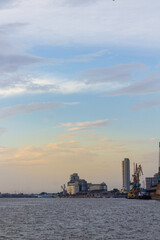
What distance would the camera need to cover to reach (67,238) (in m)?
60.3

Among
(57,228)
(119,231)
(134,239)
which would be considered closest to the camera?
(134,239)

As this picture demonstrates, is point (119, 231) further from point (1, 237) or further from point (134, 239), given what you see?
point (1, 237)

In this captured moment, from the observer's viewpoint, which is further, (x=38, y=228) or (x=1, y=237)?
(x=38, y=228)

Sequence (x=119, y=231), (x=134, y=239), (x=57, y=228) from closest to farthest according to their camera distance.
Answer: (x=134, y=239)
(x=119, y=231)
(x=57, y=228)

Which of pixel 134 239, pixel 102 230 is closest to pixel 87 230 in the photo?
pixel 102 230

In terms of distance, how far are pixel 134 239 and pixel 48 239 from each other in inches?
412

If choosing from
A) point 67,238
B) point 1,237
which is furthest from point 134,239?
point 1,237

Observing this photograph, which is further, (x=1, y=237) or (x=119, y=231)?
(x=119, y=231)

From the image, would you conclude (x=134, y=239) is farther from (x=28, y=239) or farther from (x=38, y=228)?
(x=38, y=228)

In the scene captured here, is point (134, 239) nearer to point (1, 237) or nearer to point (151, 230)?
point (151, 230)

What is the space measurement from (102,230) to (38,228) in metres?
10.4

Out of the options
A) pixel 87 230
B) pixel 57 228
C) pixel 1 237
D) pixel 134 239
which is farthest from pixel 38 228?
pixel 134 239

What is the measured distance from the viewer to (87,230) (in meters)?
70.5

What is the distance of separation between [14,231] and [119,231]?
15.2 meters
